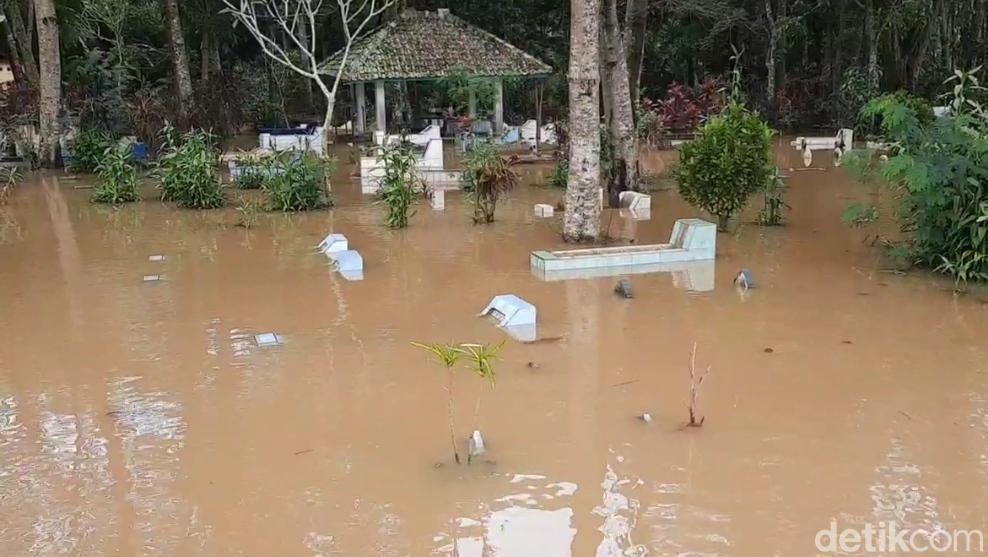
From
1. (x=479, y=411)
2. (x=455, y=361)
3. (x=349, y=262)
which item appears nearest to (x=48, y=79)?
(x=349, y=262)

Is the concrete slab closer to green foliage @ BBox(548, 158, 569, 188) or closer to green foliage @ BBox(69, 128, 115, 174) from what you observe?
green foliage @ BBox(548, 158, 569, 188)

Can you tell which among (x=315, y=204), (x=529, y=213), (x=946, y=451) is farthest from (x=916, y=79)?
(x=946, y=451)

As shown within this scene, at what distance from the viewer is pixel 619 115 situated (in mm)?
13086

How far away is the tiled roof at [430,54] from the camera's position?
22.0 metres

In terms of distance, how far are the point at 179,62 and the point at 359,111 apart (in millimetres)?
4875

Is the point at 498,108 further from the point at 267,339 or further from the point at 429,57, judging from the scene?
the point at 267,339

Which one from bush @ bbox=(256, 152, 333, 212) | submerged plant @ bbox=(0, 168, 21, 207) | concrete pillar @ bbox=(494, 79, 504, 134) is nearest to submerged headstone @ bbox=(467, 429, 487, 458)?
bush @ bbox=(256, 152, 333, 212)

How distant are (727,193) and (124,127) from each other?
60.1 feet

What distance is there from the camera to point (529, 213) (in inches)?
521

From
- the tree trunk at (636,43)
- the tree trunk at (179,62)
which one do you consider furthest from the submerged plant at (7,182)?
the tree trunk at (636,43)

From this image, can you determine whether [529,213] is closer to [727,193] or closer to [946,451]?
→ [727,193]

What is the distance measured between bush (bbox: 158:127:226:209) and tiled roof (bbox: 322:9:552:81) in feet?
25.9

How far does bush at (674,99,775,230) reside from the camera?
1036 cm

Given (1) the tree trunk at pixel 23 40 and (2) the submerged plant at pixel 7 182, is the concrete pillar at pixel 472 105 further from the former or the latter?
(1) the tree trunk at pixel 23 40
